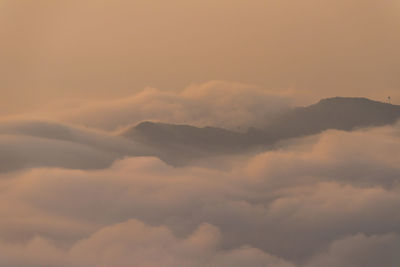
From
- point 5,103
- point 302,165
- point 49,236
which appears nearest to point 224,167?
point 302,165

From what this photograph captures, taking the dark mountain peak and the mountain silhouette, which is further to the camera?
the dark mountain peak

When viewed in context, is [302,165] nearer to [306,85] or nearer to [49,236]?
[306,85]

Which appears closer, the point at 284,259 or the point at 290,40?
the point at 284,259

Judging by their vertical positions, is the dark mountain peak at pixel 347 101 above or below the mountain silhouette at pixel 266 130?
above

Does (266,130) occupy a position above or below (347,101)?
below

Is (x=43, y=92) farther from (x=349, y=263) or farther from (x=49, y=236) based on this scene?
(x=349, y=263)

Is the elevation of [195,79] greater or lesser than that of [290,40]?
lesser

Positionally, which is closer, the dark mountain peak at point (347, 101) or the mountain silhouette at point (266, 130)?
the mountain silhouette at point (266, 130)

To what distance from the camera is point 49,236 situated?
4832mm

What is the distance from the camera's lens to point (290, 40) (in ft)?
18.0

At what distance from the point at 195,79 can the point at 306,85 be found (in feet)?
3.40

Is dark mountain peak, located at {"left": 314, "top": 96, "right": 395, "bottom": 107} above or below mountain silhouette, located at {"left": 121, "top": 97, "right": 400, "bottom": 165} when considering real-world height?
above

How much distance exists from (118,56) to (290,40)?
1591 millimetres

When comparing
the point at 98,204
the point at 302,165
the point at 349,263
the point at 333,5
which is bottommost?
the point at 349,263
